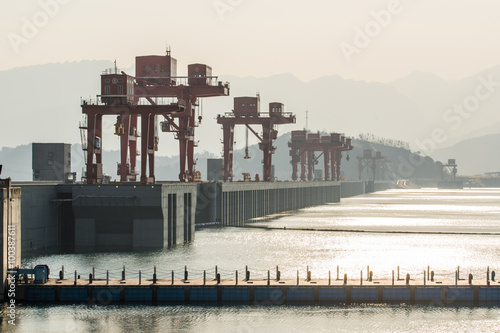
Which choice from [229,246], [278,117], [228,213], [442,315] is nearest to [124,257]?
[229,246]

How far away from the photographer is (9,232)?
147ft

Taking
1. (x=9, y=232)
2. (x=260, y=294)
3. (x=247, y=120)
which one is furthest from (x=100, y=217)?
(x=247, y=120)

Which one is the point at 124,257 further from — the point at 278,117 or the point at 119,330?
the point at 278,117

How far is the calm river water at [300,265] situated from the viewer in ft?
139

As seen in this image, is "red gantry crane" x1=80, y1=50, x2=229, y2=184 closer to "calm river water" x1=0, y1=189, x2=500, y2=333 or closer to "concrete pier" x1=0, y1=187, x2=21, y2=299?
"calm river water" x1=0, y1=189, x2=500, y2=333

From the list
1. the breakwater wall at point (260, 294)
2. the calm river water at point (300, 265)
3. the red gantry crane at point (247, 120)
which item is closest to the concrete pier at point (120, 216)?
the calm river water at point (300, 265)

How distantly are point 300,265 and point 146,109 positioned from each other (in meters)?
28.4

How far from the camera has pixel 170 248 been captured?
75812 mm

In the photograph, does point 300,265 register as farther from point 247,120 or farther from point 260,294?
point 247,120

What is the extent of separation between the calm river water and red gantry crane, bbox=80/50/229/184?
1304 cm

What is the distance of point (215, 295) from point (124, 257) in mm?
24024

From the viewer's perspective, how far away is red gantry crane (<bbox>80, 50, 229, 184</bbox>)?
273ft

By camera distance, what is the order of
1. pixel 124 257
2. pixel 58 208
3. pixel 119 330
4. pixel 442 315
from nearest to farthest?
pixel 119 330, pixel 442 315, pixel 124 257, pixel 58 208

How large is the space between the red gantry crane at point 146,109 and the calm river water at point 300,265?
1304cm
